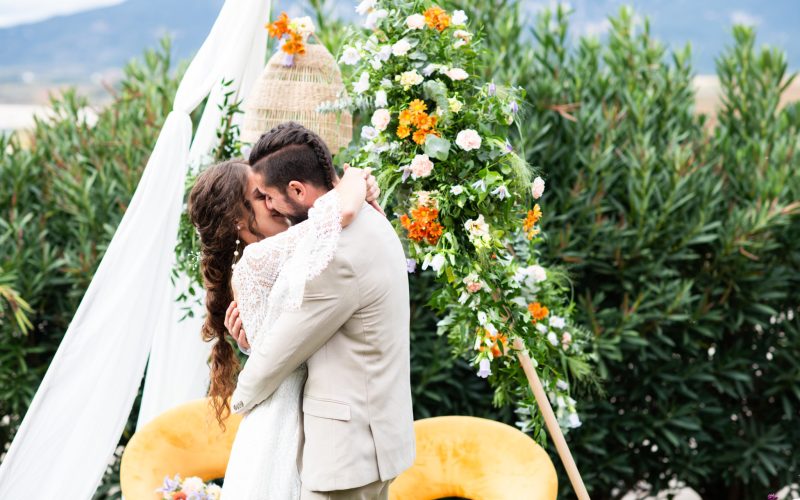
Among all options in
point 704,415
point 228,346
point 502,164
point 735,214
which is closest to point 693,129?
point 735,214

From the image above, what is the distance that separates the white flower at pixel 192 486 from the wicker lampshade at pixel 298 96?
1.22m

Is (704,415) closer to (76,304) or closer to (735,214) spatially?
(735,214)

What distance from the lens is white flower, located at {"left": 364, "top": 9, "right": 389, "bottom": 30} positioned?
2.82m

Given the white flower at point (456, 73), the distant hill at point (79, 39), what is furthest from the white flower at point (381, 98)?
the distant hill at point (79, 39)

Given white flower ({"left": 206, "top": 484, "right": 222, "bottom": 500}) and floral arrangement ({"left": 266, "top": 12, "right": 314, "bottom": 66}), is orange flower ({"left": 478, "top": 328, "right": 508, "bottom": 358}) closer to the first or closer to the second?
white flower ({"left": 206, "top": 484, "right": 222, "bottom": 500})

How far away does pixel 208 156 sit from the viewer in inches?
133

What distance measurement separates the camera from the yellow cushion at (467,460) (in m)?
2.92

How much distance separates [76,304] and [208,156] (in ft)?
4.12

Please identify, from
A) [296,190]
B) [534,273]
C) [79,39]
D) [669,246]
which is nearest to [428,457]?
[534,273]

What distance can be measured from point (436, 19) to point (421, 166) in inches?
Result: 19.2

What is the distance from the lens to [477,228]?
268cm

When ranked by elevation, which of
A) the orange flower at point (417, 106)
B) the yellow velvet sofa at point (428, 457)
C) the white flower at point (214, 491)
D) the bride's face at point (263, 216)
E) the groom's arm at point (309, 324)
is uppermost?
the orange flower at point (417, 106)

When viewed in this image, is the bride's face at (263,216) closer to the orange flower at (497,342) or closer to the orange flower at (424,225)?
the orange flower at (424,225)

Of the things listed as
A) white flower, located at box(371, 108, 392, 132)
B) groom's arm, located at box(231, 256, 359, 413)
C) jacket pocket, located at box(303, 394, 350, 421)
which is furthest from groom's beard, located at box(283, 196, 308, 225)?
white flower, located at box(371, 108, 392, 132)
